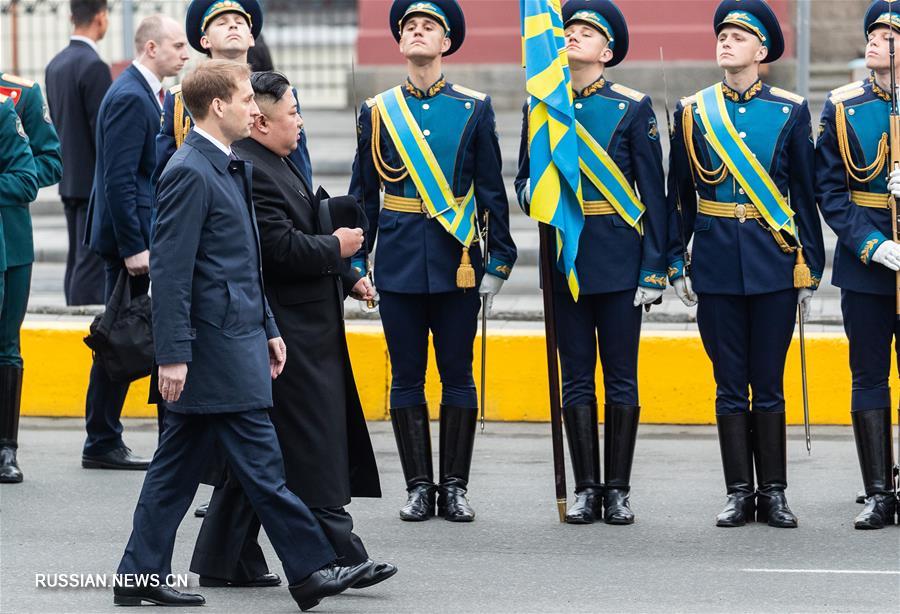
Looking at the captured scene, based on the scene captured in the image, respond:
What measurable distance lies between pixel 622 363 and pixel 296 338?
61.7 inches

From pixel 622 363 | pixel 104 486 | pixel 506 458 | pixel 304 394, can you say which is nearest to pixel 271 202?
pixel 304 394

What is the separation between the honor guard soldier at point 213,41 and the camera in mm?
6996

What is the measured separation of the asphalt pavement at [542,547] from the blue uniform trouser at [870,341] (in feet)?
1.66

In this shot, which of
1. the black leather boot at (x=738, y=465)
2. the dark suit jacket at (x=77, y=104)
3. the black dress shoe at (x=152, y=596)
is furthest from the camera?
the dark suit jacket at (x=77, y=104)

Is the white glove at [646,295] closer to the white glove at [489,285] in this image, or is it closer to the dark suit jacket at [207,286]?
the white glove at [489,285]

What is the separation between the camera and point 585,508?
705cm

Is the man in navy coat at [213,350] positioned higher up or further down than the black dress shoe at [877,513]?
higher up

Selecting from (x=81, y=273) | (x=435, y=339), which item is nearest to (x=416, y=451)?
(x=435, y=339)

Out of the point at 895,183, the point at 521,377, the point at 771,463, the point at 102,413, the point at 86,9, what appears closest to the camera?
the point at 895,183

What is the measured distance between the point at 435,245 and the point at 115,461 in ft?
6.60

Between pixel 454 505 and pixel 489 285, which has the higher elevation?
pixel 489 285

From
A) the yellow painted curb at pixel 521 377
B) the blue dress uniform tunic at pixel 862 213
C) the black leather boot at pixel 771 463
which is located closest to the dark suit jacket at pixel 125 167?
the yellow painted curb at pixel 521 377

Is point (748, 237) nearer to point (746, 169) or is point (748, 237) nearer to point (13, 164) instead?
point (746, 169)

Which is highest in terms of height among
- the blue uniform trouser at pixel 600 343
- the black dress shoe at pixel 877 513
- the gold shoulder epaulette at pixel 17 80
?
the gold shoulder epaulette at pixel 17 80
